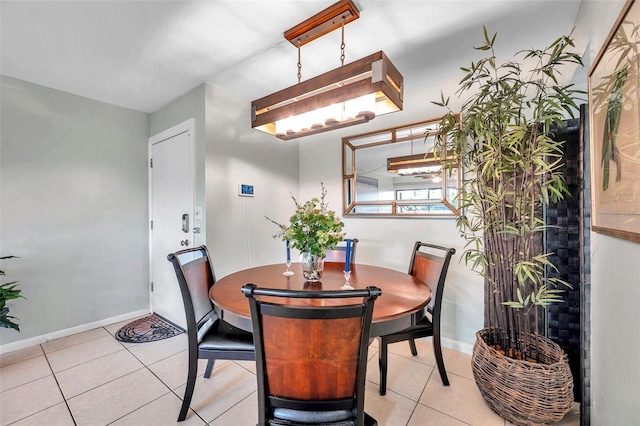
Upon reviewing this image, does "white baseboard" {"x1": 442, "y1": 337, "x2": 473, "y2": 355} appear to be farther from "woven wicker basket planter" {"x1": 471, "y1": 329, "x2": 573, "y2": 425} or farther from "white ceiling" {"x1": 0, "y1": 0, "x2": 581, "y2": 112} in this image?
"white ceiling" {"x1": 0, "y1": 0, "x2": 581, "y2": 112}

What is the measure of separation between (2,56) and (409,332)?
11.9ft

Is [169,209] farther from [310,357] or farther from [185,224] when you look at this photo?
[310,357]

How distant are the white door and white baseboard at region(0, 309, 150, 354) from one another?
23 centimetres

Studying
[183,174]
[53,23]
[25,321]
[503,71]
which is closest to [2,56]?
[53,23]

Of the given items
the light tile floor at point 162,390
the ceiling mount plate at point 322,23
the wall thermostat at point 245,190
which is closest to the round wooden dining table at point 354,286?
the light tile floor at point 162,390

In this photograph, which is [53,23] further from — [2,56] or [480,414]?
[480,414]

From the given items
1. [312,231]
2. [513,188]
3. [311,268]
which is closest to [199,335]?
[311,268]

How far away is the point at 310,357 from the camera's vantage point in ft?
3.11

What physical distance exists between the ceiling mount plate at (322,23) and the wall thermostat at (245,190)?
4.74ft

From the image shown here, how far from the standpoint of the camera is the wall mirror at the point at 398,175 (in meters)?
2.40

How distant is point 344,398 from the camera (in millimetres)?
988

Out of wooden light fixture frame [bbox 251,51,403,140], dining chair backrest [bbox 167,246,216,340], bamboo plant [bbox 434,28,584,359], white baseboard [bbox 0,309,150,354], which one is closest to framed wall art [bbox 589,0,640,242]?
bamboo plant [bbox 434,28,584,359]

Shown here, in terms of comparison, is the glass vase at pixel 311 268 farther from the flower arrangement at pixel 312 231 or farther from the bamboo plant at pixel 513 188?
the bamboo plant at pixel 513 188

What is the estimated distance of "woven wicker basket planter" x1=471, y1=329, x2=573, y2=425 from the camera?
1399mm
